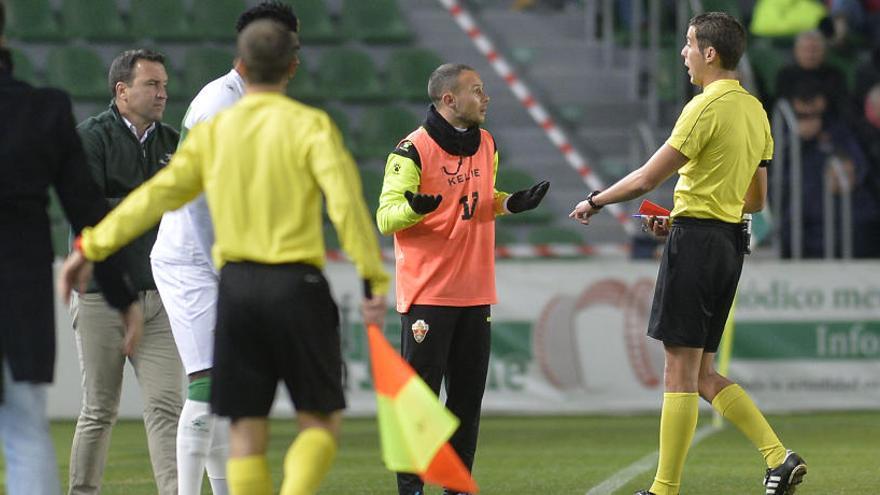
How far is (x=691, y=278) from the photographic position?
24.0ft

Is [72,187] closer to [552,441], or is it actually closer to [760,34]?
[552,441]

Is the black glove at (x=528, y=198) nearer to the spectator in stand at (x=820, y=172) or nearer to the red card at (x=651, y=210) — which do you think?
the red card at (x=651, y=210)

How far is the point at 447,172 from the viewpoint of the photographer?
7.54 m

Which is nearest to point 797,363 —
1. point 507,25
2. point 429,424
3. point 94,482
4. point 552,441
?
point 552,441

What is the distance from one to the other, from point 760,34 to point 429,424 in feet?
42.8

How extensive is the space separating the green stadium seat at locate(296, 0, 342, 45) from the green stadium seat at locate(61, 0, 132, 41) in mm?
1918

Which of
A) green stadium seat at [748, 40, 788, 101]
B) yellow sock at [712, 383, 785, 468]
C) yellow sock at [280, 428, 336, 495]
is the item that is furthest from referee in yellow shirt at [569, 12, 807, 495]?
green stadium seat at [748, 40, 788, 101]

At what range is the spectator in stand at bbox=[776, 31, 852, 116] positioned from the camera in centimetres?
1617

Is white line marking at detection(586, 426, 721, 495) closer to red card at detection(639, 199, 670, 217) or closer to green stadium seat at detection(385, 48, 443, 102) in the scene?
red card at detection(639, 199, 670, 217)

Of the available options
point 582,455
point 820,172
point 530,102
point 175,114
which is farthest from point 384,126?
point 582,455

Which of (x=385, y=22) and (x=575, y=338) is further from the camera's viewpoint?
(x=385, y=22)

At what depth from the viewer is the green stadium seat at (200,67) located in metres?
17.0

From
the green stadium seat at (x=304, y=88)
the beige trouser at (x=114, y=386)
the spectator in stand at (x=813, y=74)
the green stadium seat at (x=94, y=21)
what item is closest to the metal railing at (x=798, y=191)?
the spectator in stand at (x=813, y=74)

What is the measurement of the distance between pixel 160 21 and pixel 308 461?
13.1 metres
